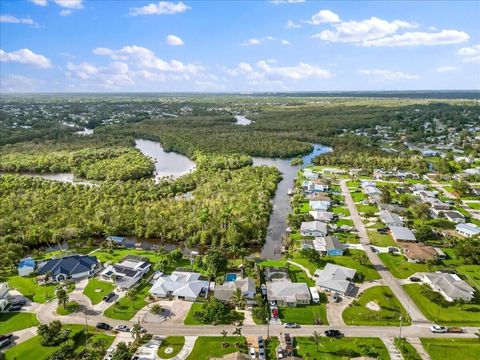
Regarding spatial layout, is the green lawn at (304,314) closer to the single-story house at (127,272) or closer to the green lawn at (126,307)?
the green lawn at (126,307)

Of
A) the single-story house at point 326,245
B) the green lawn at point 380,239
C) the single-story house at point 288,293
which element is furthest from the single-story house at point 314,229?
the single-story house at point 288,293

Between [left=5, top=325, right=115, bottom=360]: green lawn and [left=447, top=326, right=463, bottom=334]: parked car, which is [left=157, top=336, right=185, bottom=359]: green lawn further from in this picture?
[left=447, top=326, right=463, bottom=334]: parked car

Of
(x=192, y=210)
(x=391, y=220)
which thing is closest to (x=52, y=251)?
(x=192, y=210)

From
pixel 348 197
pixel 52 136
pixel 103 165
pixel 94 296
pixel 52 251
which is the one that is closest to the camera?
pixel 94 296

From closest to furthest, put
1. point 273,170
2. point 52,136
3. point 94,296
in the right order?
point 94,296
point 273,170
point 52,136

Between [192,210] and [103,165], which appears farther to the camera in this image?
[103,165]

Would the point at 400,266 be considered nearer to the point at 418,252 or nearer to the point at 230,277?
the point at 418,252

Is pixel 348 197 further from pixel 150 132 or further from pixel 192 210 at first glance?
pixel 150 132

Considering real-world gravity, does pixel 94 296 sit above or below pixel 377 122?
below
